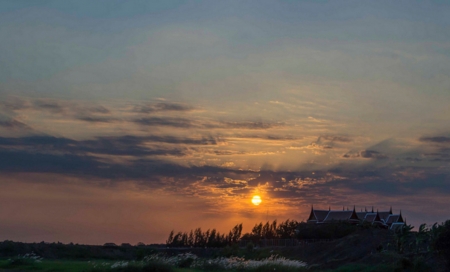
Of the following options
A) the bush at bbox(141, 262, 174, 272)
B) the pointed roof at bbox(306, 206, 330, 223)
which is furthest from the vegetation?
the pointed roof at bbox(306, 206, 330, 223)

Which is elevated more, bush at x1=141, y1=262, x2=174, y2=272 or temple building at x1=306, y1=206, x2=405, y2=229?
temple building at x1=306, y1=206, x2=405, y2=229

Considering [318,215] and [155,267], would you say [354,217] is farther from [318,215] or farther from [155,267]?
[155,267]

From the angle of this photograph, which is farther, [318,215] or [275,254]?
[318,215]

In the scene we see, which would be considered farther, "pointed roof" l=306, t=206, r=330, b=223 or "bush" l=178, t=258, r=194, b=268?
"pointed roof" l=306, t=206, r=330, b=223

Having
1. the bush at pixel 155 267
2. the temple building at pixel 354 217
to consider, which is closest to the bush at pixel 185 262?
the bush at pixel 155 267

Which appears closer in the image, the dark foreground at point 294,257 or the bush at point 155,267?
the bush at point 155,267

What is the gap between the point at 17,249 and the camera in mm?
75625

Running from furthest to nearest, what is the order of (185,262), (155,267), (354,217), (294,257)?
(354,217), (294,257), (185,262), (155,267)

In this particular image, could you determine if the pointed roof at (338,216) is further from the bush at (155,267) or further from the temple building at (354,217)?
the bush at (155,267)

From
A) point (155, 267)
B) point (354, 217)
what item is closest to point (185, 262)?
point (155, 267)

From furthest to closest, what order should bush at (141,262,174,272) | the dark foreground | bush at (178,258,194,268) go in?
bush at (178,258,194,268) < the dark foreground < bush at (141,262,174,272)

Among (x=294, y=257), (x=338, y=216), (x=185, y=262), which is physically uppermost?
(x=338, y=216)

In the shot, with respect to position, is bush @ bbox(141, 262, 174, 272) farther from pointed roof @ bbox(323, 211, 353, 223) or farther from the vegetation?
pointed roof @ bbox(323, 211, 353, 223)

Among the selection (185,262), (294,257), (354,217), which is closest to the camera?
(185,262)
